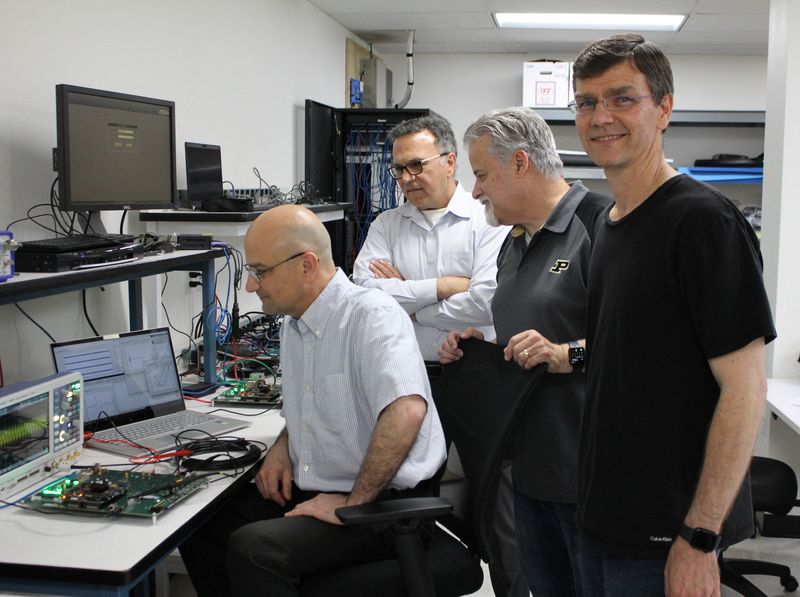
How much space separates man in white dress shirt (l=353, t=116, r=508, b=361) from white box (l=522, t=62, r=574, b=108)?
131 inches

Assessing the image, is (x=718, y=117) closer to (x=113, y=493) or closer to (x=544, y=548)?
(x=544, y=548)

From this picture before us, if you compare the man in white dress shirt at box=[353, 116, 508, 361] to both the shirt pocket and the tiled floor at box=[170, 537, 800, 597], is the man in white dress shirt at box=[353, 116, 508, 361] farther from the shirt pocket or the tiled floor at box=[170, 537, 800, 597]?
the tiled floor at box=[170, 537, 800, 597]

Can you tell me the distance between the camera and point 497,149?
1.84 m

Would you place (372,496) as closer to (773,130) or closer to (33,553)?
→ (33,553)

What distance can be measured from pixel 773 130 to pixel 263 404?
2178 mm

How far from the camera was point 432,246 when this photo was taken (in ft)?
9.05

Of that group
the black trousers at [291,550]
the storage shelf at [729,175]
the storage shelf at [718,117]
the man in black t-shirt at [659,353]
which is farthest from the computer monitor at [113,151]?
the storage shelf at [729,175]

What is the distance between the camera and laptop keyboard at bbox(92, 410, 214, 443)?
2.08 meters

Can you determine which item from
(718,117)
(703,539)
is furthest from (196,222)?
(718,117)

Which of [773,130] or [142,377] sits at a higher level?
[773,130]

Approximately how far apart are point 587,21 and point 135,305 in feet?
12.3

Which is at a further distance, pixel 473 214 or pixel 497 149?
pixel 473 214

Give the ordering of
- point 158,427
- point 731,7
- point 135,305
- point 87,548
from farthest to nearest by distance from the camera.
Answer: point 731,7 < point 135,305 < point 158,427 < point 87,548

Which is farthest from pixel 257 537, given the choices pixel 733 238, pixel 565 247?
pixel 733 238
